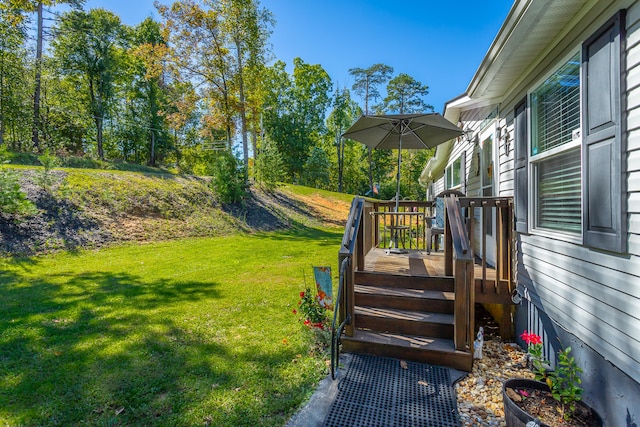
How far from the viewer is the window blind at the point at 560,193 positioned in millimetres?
2568

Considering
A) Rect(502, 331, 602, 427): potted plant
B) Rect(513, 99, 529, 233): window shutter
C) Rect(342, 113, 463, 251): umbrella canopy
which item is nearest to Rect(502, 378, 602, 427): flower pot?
Rect(502, 331, 602, 427): potted plant

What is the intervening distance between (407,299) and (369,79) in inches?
1155

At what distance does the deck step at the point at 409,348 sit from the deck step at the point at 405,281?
0.57 metres

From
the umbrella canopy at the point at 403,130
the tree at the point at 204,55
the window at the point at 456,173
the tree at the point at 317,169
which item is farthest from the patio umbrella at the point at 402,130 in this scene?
the tree at the point at 317,169

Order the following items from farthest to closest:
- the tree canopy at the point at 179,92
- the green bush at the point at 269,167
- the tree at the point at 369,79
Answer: the tree at the point at 369,79 < the green bush at the point at 269,167 < the tree canopy at the point at 179,92

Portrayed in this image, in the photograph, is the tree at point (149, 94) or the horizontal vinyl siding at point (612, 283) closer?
the horizontal vinyl siding at point (612, 283)

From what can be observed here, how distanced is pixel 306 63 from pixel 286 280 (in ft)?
94.9

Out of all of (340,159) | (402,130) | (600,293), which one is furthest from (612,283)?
(340,159)

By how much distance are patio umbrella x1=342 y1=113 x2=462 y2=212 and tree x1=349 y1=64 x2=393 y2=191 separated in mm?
23305

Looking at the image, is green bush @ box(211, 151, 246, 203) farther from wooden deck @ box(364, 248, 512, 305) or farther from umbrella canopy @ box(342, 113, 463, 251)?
wooden deck @ box(364, 248, 512, 305)

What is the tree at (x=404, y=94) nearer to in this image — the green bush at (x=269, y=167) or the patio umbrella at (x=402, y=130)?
the green bush at (x=269, y=167)

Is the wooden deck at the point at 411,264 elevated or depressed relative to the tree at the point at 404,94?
depressed

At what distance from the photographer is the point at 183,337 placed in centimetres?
347

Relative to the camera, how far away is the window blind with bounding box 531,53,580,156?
2.57 m
